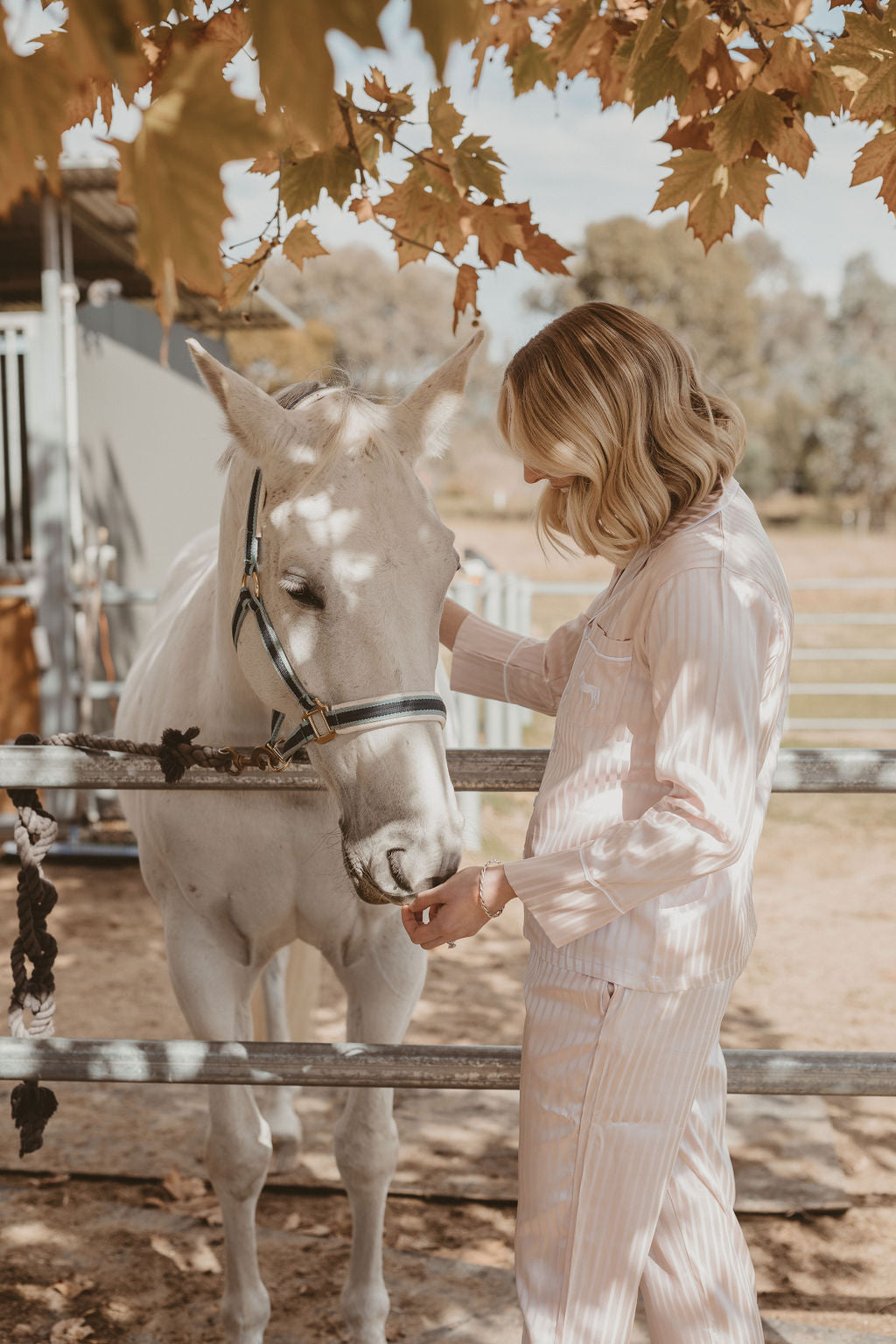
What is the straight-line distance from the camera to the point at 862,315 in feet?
159

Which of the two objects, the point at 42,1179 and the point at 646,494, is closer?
the point at 646,494

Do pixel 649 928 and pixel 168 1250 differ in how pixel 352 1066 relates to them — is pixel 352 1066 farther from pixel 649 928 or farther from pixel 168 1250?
pixel 168 1250

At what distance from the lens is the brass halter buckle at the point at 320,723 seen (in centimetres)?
158

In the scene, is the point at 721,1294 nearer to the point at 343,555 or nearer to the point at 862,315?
the point at 343,555

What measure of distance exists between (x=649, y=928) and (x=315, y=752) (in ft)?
1.79

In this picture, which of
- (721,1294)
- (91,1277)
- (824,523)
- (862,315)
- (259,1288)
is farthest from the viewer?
(862,315)

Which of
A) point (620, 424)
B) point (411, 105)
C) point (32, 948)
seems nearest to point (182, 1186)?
point (32, 948)

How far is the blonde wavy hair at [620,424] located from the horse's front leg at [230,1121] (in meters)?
1.20

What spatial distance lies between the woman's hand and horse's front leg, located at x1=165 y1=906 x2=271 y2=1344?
85cm

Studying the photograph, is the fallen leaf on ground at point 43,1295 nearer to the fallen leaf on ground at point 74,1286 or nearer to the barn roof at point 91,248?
the fallen leaf on ground at point 74,1286

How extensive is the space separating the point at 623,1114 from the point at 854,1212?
1.94 metres

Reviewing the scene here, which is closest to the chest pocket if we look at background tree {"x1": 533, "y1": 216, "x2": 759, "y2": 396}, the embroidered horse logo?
the embroidered horse logo

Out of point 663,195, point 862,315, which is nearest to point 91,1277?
point 663,195

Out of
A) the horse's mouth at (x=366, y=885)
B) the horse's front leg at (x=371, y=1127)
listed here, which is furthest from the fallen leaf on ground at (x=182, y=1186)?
the horse's mouth at (x=366, y=885)
